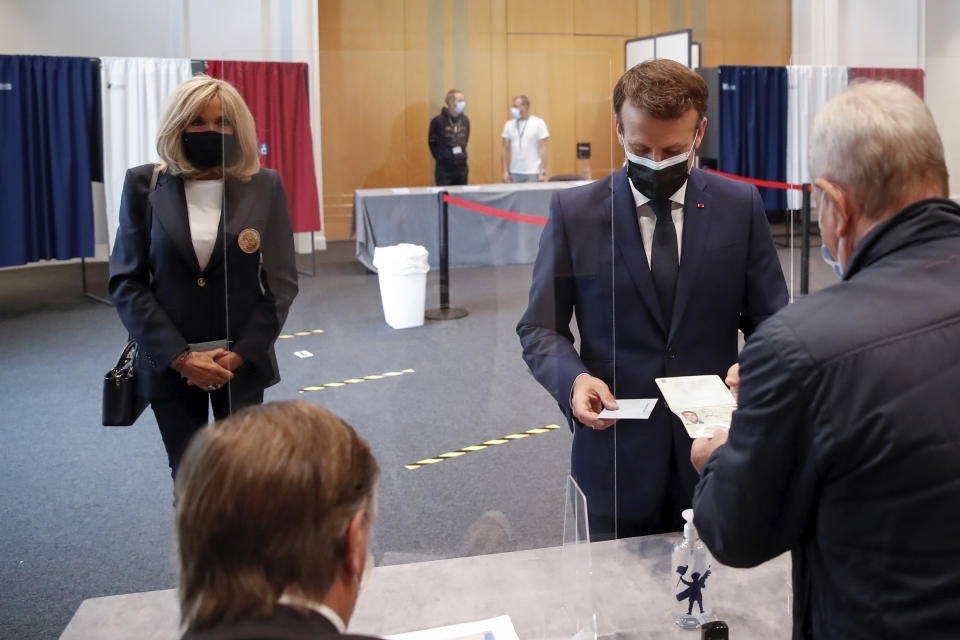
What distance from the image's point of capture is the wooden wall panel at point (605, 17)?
11328 mm

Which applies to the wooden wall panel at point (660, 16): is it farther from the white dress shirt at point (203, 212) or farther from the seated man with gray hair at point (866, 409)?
the seated man with gray hair at point (866, 409)

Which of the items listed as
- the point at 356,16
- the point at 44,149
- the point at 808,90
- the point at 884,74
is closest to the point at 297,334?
the point at 808,90

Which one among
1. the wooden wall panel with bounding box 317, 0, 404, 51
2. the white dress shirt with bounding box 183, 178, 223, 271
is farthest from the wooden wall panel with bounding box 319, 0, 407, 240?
the wooden wall panel with bounding box 317, 0, 404, 51

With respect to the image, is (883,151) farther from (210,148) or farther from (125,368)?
(125,368)

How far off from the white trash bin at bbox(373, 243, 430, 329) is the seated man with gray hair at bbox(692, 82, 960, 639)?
100cm

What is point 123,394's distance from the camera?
84.9 inches

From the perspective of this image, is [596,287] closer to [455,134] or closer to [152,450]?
[455,134]

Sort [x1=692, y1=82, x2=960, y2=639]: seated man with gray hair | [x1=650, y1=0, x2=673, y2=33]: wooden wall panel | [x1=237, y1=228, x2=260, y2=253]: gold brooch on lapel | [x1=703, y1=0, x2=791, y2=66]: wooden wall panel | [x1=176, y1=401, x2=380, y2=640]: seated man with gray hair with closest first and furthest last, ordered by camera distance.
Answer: [x1=176, y1=401, x2=380, y2=640]: seated man with gray hair < [x1=692, y1=82, x2=960, y2=639]: seated man with gray hair < [x1=237, y1=228, x2=260, y2=253]: gold brooch on lapel < [x1=650, y1=0, x2=673, y2=33]: wooden wall panel < [x1=703, y1=0, x2=791, y2=66]: wooden wall panel

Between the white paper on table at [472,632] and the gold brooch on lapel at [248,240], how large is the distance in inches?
29.5

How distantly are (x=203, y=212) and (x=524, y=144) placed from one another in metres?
0.69

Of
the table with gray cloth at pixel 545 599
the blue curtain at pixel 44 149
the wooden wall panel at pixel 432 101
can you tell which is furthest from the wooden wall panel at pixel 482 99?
the blue curtain at pixel 44 149

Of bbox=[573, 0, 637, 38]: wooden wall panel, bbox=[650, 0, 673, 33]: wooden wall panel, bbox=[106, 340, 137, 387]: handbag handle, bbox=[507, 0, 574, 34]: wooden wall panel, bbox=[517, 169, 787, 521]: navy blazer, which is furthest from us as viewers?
bbox=[650, 0, 673, 33]: wooden wall panel

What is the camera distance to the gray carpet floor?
Result: 1858mm

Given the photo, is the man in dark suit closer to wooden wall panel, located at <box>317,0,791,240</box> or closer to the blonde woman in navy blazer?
wooden wall panel, located at <box>317,0,791,240</box>
